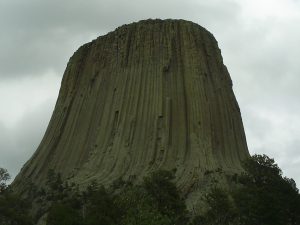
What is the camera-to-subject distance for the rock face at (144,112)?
1956 inches

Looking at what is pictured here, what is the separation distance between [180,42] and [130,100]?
762 centimetres

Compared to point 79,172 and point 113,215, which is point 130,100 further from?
point 113,215

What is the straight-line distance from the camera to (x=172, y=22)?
5897cm

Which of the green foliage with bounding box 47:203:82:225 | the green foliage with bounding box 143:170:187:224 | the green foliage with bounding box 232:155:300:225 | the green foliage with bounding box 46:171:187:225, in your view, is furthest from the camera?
the green foliage with bounding box 143:170:187:224

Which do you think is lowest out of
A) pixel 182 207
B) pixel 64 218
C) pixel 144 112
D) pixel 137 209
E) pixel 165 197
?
pixel 64 218

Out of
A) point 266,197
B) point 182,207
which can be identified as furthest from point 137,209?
point 182,207

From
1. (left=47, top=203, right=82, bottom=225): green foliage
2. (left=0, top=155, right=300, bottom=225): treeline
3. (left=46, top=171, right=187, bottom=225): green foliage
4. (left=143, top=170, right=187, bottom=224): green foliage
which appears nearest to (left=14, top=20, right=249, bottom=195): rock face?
(left=143, top=170, right=187, bottom=224): green foliage

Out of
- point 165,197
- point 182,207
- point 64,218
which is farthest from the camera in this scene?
point 182,207

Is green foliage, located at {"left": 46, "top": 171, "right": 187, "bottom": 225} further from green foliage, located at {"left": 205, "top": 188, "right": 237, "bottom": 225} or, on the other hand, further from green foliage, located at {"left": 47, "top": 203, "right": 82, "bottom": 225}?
green foliage, located at {"left": 205, "top": 188, "right": 237, "bottom": 225}

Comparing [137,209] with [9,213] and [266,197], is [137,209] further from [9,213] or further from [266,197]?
[9,213]

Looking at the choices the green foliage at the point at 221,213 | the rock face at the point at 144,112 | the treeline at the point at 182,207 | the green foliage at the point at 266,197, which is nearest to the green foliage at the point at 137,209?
the treeline at the point at 182,207

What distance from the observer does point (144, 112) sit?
5316 cm

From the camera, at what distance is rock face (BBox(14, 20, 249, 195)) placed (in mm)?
49688

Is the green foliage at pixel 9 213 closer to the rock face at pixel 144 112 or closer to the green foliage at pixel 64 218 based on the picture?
the green foliage at pixel 64 218
